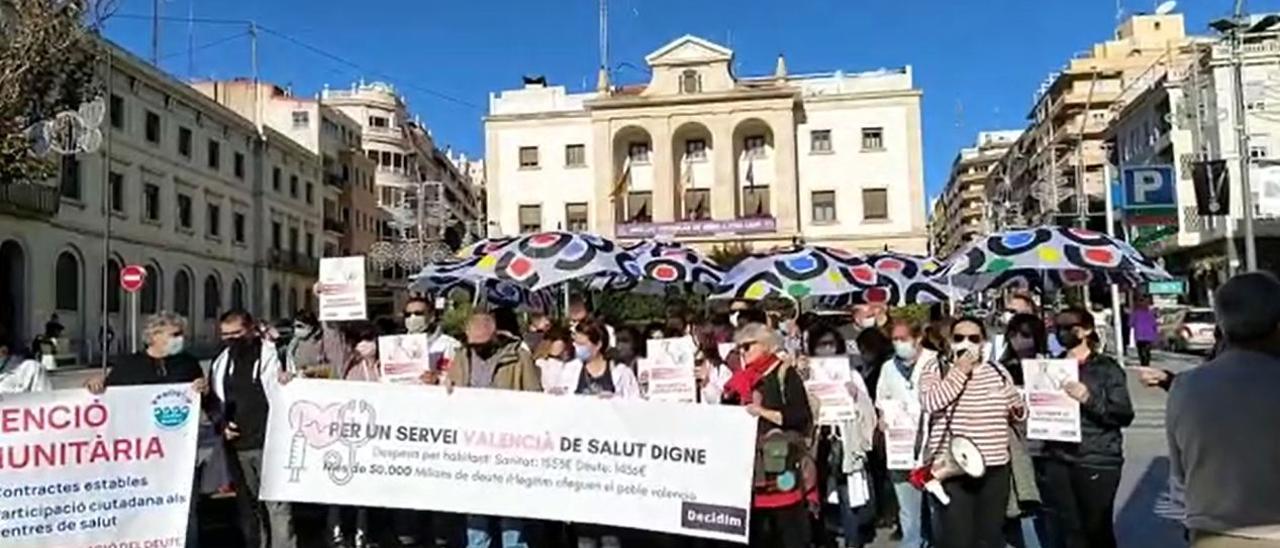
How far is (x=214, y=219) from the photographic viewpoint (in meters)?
51.7

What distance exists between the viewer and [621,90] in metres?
62.8

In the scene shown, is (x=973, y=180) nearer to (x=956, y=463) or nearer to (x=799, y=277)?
(x=799, y=277)

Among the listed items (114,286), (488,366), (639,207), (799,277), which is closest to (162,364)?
(488,366)

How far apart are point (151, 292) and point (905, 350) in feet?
138

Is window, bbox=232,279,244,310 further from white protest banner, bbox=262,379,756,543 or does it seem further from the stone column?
white protest banner, bbox=262,379,756,543

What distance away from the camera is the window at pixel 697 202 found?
60000 mm

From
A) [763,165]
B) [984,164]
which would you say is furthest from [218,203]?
[984,164]

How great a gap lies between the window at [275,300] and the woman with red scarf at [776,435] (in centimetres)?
5517

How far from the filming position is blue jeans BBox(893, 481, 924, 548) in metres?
7.75

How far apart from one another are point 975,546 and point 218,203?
1991 inches

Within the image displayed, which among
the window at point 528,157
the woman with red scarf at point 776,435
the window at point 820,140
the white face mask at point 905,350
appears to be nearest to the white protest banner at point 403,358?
the woman with red scarf at point 776,435

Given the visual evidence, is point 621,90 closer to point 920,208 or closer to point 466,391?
point 920,208

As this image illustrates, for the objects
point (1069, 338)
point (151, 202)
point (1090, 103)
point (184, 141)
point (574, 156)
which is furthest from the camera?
point (1090, 103)

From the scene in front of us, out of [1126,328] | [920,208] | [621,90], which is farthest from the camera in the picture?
[621,90]
